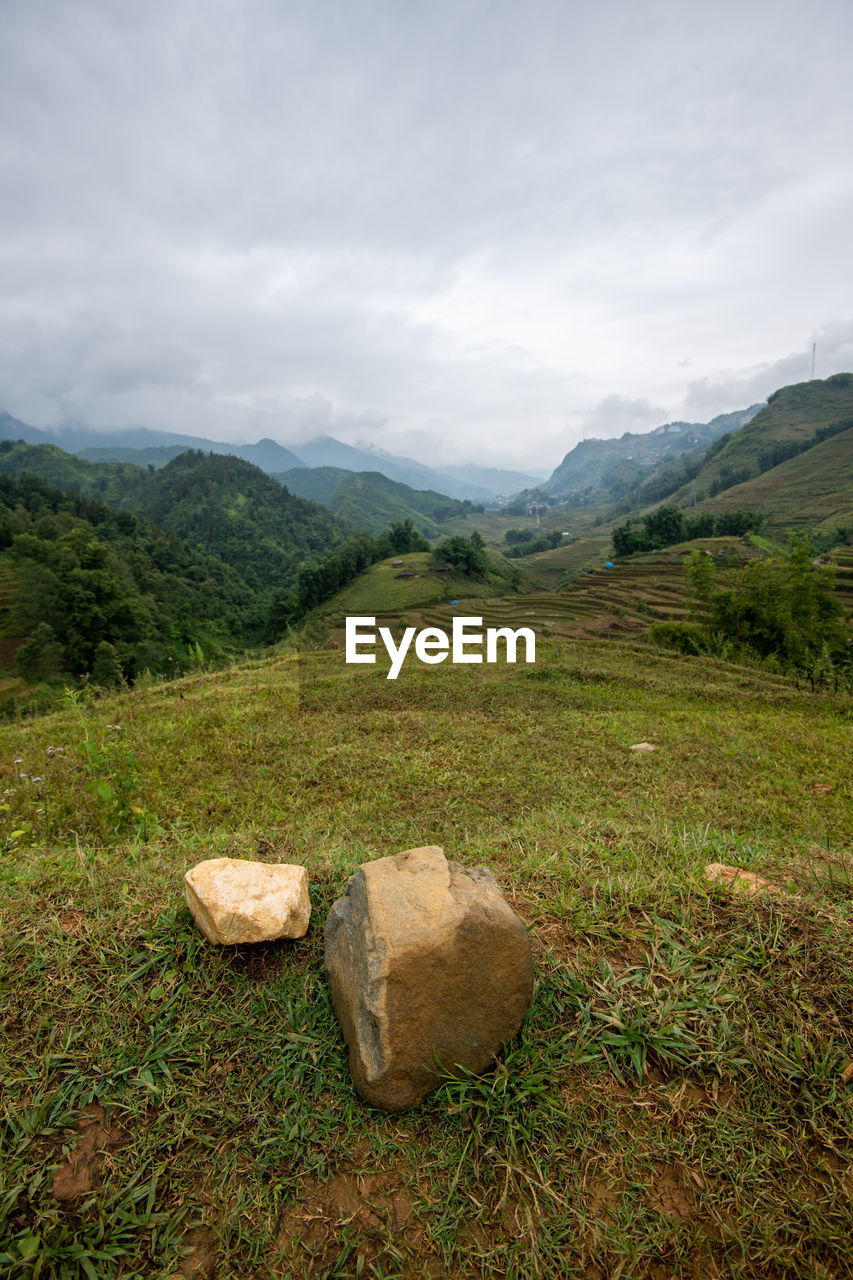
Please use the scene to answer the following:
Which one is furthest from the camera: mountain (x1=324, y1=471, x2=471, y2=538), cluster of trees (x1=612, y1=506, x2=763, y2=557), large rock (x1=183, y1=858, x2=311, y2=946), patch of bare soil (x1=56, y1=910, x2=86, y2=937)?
mountain (x1=324, y1=471, x2=471, y2=538)

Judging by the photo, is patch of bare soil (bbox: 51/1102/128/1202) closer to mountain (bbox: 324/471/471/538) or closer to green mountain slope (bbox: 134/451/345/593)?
green mountain slope (bbox: 134/451/345/593)

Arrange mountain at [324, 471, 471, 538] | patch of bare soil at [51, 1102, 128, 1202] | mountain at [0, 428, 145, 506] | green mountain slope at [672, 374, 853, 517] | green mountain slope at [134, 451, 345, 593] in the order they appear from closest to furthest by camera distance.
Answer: patch of bare soil at [51, 1102, 128, 1202]
green mountain slope at [134, 451, 345, 593]
green mountain slope at [672, 374, 853, 517]
mountain at [0, 428, 145, 506]
mountain at [324, 471, 471, 538]

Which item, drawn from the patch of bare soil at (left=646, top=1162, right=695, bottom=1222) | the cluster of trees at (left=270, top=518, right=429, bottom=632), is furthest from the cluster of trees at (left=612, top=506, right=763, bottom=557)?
the patch of bare soil at (left=646, top=1162, right=695, bottom=1222)

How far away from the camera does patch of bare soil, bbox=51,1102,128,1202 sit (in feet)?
5.06

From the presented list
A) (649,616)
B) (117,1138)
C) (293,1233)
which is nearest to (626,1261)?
(293,1233)

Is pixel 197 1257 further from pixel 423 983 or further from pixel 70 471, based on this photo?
pixel 70 471

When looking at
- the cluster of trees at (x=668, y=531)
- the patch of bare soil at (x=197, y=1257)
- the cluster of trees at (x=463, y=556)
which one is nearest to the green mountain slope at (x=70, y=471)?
the cluster of trees at (x=463, y=556)

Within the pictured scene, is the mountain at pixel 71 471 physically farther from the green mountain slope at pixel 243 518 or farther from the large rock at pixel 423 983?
the large rock at pixel 423 983

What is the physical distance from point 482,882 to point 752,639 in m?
16.9

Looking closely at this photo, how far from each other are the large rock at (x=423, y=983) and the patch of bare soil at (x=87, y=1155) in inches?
32.1

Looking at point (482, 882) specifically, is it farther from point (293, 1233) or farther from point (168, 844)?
point (168, 844)

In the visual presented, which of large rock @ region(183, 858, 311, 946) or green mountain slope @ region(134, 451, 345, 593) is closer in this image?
large rock @ region(183, 858, 311, 946)

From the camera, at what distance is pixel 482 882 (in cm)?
229

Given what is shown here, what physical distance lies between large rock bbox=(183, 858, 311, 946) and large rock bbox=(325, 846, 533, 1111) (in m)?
0.35
